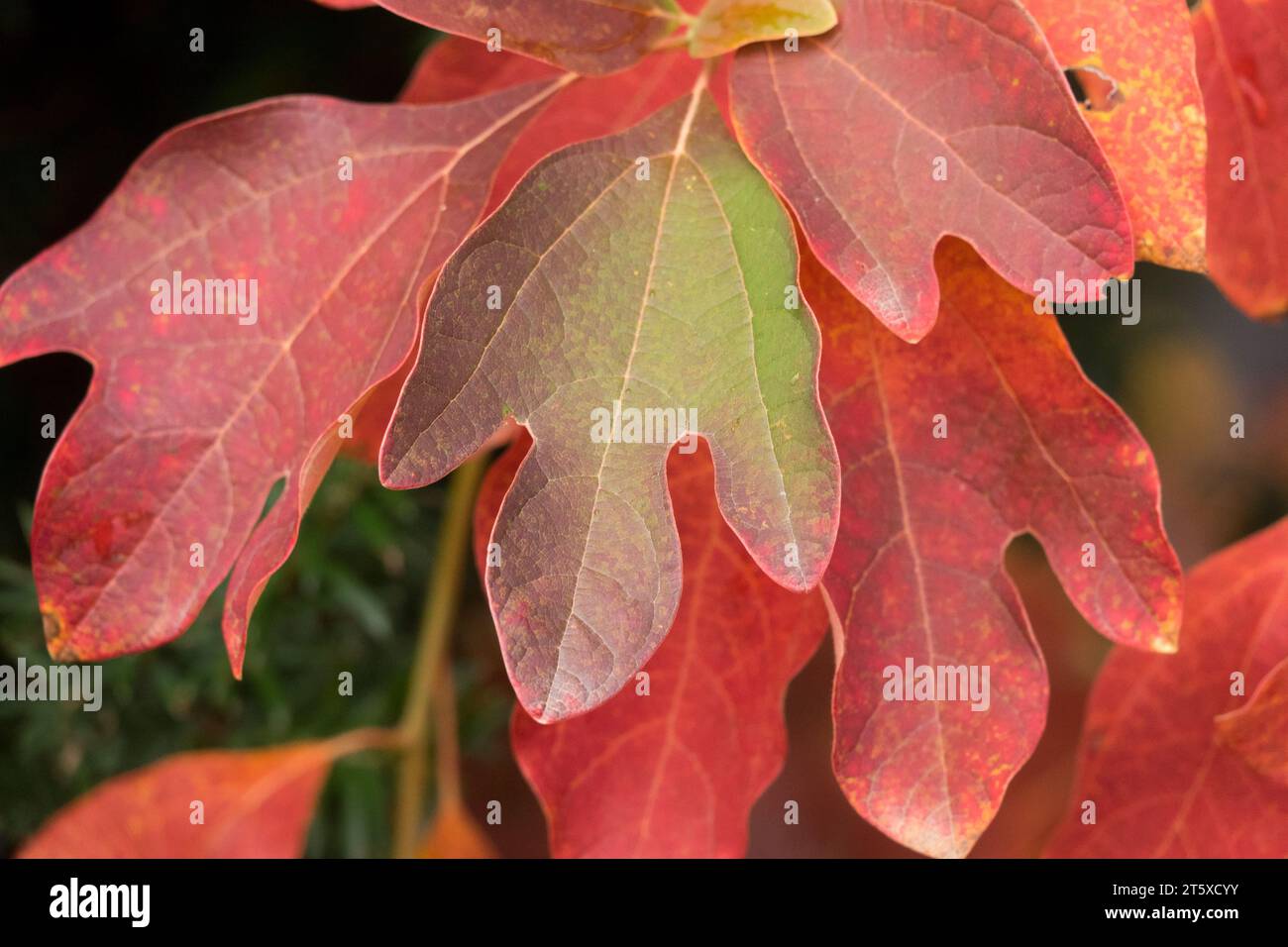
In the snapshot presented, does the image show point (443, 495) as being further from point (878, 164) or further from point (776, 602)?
point (878, 164)

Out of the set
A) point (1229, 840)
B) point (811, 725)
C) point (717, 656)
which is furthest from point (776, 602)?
point (811, 725)

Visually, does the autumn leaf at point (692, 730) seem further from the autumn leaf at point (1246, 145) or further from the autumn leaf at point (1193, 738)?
the autumn leaf at point (1246, 145)
